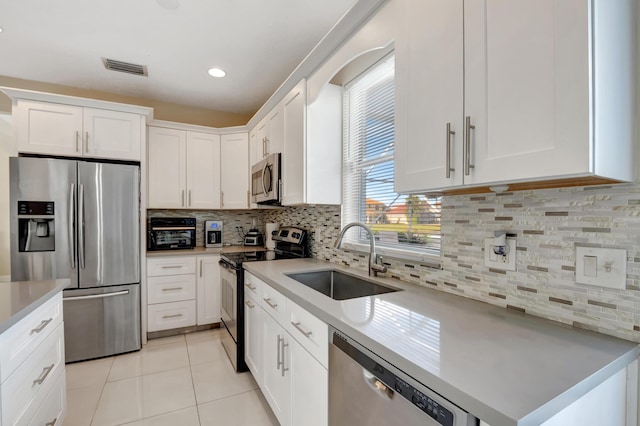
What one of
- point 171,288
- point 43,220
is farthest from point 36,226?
point 171,288

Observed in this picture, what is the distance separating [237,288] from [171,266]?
1.18 metres

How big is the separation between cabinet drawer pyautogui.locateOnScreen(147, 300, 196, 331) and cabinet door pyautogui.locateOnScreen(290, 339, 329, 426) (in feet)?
6.89

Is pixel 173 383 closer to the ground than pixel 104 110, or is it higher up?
closer to the ground

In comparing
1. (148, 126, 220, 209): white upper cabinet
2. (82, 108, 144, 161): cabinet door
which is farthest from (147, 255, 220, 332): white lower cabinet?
(82, 108, 144, 161): cabinet door

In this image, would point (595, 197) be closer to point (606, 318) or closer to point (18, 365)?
point (606, 318)

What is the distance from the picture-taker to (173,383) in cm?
223

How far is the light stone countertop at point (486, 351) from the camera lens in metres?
0.60

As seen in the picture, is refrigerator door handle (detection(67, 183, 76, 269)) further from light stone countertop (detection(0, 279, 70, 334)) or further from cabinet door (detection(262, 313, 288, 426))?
cabinet door (detection(262, 313, 288, 426))

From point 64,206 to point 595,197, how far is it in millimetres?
3376

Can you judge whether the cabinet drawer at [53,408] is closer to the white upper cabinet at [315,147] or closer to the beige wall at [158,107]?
the white upper cabinet at [315,147]

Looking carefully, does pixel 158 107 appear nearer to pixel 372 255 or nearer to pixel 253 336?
pixel 253 336

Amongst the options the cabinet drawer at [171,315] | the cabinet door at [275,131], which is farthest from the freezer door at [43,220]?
the cabinet door at [275,131]

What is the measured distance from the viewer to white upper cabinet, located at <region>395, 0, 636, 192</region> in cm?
70

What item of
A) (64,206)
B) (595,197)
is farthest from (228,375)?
(595,197)
